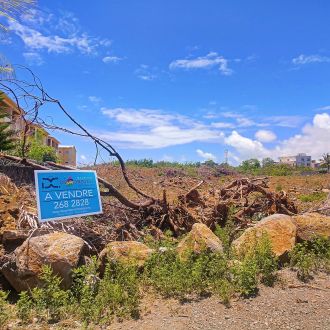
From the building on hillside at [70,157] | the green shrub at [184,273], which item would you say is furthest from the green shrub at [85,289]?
the building on hillside at [70,157]

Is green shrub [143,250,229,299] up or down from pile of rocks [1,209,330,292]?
down

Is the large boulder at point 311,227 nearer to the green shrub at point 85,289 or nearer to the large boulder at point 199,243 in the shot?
the large boulder at point 199,243

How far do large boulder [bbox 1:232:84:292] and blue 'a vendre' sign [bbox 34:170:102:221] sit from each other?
19.0 inches

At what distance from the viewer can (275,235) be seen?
509cm

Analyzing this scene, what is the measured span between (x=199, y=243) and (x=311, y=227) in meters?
1.67

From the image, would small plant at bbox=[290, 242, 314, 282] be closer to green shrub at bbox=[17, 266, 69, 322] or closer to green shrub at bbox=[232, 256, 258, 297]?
green shrub at bbox=[232, 256, 258, 297]

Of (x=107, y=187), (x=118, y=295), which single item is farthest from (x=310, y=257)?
(x=107, y=187)

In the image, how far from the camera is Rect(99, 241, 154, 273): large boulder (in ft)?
14.9

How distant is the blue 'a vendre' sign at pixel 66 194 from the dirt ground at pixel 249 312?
1.55 metres

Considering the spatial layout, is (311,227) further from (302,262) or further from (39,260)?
(39,260)

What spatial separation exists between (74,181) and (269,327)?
2.97 m

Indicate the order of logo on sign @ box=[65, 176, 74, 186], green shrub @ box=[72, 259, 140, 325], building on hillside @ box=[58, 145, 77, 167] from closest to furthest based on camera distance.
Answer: green shrub @ box=[72, 259, 140, 325]
logo on sign @ box=[65, 176, 74, 186]
building on hillside @ box=[58, 145, 77, 167]

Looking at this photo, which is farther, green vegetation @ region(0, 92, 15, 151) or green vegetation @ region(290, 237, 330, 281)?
green vegetation @ region(0, 92, 15, 151)

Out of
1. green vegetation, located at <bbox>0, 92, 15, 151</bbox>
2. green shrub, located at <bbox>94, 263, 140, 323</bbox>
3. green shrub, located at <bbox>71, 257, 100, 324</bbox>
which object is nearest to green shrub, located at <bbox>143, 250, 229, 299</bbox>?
green shrub, located at <bbox>94, 263, 140, 323</bbox>
